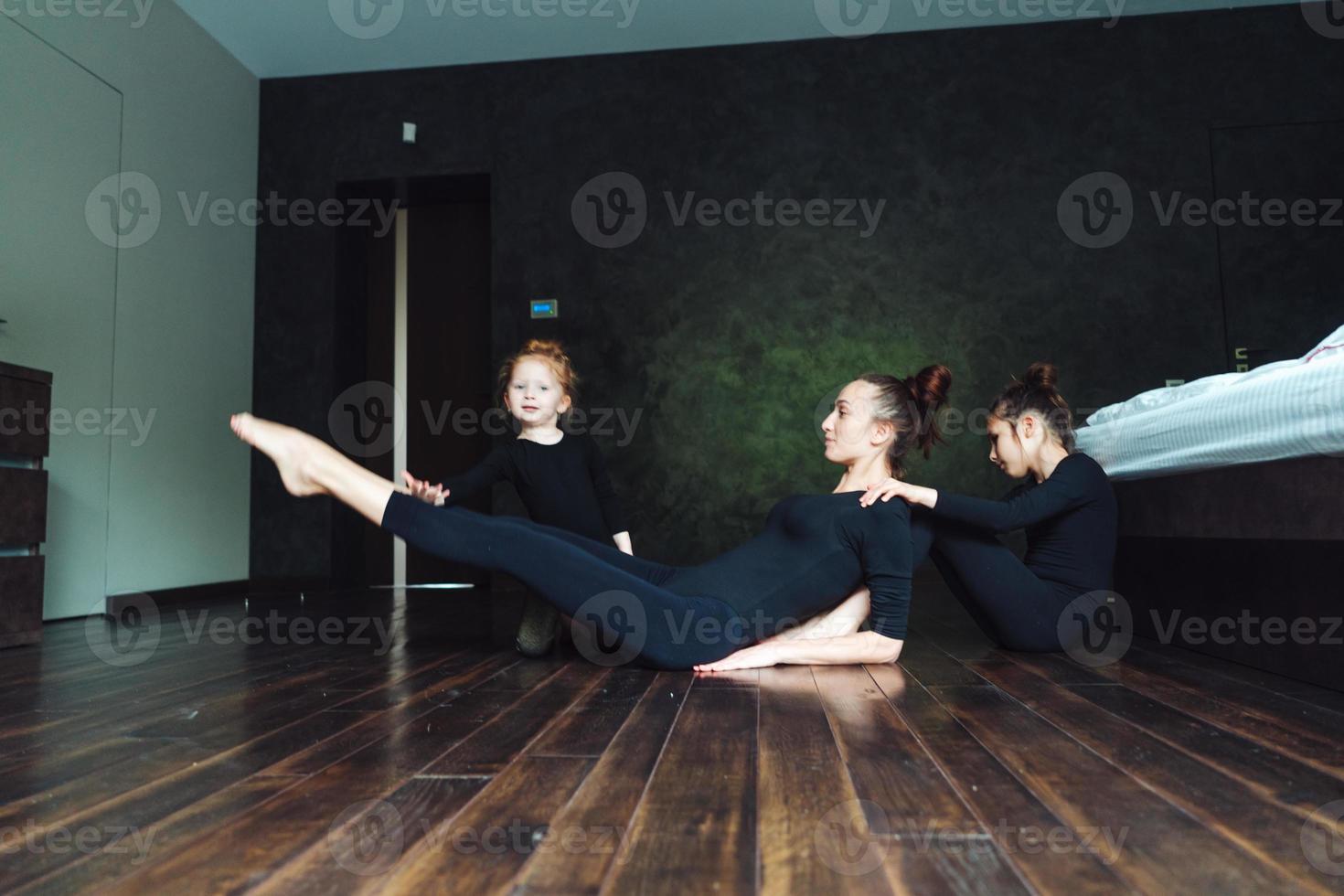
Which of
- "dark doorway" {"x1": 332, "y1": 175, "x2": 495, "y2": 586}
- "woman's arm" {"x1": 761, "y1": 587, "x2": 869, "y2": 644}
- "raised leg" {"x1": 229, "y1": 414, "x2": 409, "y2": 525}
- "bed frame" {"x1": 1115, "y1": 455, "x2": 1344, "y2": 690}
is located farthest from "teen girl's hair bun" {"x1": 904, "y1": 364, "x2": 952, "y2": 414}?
"dark doorway" {"x1": 332, "y1": 175, "x2": 495, "y2": 586}

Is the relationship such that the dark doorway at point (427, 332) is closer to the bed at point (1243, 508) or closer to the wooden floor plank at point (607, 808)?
the bed at point (1243, 508)

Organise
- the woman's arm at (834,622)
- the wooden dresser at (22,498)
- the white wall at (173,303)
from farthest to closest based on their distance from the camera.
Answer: the white wall at (173,303), the wooden dresser at (22,498), the woman's arm at (834,622)

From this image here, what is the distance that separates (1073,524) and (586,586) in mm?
1298

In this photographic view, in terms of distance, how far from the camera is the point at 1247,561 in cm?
215

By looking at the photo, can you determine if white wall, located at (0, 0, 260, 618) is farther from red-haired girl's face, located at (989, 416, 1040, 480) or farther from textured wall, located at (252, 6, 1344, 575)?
→ red-haired girl's face, located at (989, 416, 1040, 480)

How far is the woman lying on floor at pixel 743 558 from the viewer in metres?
1.67

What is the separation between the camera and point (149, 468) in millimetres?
4289

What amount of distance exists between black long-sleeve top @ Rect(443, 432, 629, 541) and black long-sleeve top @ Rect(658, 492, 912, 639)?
2.56 ft

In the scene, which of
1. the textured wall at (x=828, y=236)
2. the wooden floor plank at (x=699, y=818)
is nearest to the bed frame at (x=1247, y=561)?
the wooden floor plank at (x=699, y=818)

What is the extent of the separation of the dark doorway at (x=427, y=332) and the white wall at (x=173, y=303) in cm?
61

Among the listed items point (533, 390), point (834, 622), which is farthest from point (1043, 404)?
point (533, 390)

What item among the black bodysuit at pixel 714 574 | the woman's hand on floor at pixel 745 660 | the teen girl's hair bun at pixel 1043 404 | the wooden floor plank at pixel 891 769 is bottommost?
the wooden floor plank at pixel 891 769

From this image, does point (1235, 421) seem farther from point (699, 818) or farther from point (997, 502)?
point (699, 818)

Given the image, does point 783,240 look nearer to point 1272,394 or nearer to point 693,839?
point 1272,394
